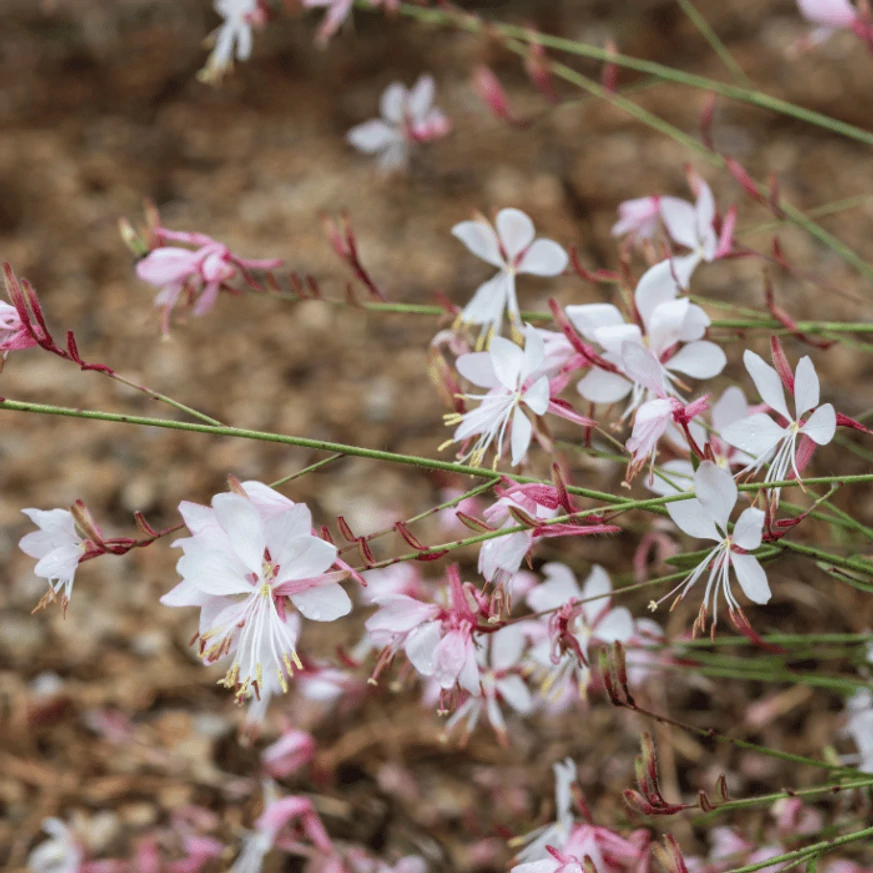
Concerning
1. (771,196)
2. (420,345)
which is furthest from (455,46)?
(771,196)

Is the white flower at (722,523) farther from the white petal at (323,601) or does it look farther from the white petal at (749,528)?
the white petal at (323,601)

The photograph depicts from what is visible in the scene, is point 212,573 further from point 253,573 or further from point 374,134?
point 374,134

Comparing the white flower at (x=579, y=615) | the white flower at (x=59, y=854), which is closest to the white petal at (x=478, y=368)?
the white flower at (x=579, y=615)

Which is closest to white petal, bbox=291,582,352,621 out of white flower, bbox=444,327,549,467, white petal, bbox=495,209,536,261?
white flower, bbox=444,327,549,467

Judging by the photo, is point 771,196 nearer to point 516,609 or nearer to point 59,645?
point 516,609

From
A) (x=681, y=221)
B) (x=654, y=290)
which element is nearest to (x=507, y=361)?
(x=654, y=290)

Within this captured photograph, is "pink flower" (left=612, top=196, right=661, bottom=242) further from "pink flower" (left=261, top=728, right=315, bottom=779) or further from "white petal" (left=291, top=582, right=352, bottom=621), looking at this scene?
"pink flower" (left=261, top=728, right=315, bottom=779)
